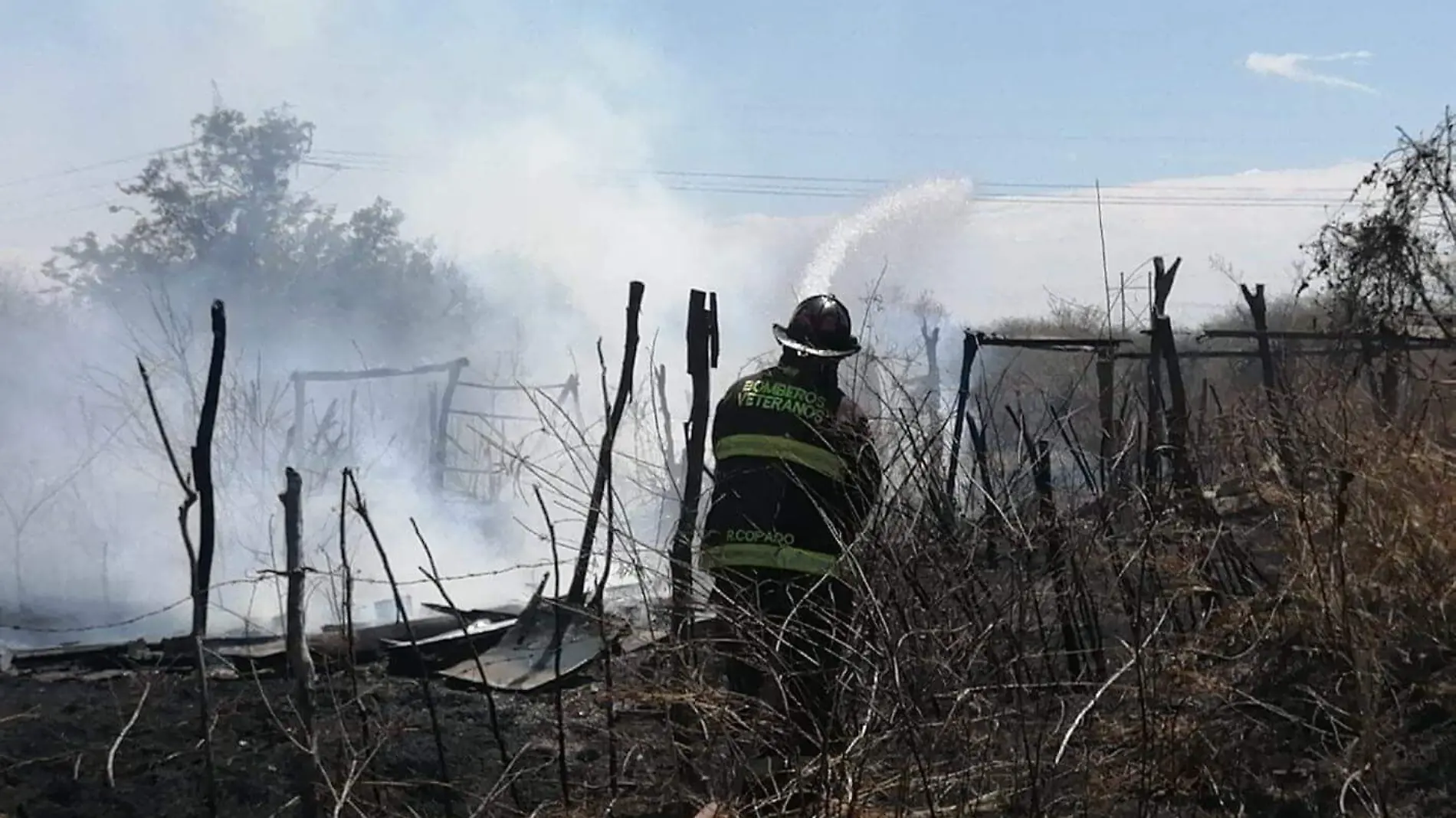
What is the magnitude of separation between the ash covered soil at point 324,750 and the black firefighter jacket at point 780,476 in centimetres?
78

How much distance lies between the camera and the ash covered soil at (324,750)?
18.3 ft

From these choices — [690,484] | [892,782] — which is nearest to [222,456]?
[690,484]

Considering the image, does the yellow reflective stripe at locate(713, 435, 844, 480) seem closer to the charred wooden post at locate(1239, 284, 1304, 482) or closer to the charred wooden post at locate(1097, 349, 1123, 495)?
the charred wooden post at locate(1097, 349, 1123, 495)

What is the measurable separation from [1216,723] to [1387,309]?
6.50m

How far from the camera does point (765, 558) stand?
545cm

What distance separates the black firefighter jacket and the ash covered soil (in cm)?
78

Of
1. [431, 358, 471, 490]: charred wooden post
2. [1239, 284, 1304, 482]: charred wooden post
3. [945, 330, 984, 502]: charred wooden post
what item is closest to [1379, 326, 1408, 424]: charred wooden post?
[1239, 284, 1304, 482]: charred wooden post

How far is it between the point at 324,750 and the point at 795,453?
301 cm

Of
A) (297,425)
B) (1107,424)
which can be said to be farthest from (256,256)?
(1107,424)

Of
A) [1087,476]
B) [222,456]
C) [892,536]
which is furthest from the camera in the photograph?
[222,456]

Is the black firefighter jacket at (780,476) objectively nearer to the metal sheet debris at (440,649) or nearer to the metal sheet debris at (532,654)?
the metal sheet debris at (532,654)

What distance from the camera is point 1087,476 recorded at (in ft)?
20.5

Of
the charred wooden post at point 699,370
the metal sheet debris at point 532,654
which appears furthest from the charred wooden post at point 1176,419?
the metal sheet debris at point 532,654

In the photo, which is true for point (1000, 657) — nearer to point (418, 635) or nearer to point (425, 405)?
point (418, 635)
